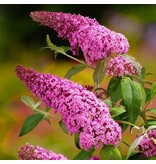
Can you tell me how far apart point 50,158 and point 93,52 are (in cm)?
21

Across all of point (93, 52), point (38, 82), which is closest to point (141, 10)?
point (93, 52)

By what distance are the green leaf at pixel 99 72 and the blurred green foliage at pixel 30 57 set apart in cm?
12

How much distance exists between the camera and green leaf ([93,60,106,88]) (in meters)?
0.94

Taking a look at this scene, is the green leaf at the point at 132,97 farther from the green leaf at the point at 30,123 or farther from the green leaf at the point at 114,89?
the green leaf at the point at 30,123

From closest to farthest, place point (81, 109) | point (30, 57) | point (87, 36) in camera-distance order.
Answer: point (81, 109)
point (87, 36)
point (30, 57)

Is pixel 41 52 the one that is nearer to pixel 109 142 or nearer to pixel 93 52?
pixel 93 52

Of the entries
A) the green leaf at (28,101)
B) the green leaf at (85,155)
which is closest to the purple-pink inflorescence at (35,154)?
the green leaf at (85,155)

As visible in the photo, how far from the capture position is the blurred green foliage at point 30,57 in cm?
110

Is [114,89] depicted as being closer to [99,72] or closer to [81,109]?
[99,72]

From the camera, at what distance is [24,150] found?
0.86 metres

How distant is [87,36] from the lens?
0.93 meters

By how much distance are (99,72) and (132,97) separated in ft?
0.31

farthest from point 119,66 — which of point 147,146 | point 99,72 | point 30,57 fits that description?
point 30,57

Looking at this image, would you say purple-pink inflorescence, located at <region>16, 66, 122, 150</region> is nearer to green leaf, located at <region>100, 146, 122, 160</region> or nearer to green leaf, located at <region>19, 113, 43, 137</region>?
green leaf, located at <region>100, 146, 122, 160</region>
